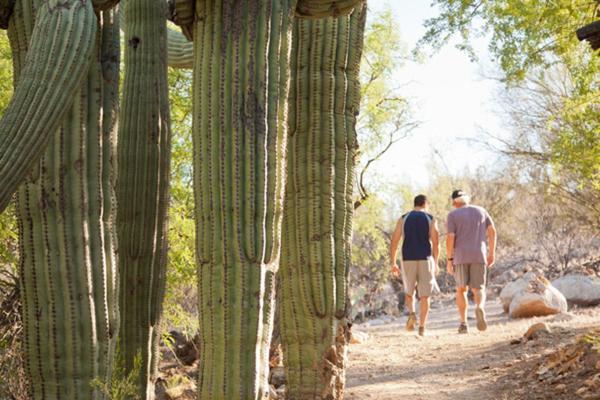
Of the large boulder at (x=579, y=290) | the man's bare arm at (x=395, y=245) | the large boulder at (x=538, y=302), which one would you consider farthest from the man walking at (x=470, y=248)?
the large boulder at (x=579, y=290)

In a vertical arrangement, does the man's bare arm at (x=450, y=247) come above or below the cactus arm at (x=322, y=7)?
below

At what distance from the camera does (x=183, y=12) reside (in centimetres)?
478

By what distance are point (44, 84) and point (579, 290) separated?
13164 millimetres

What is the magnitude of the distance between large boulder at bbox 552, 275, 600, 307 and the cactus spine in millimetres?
11186

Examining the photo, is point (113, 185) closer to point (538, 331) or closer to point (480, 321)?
point (538, 331)

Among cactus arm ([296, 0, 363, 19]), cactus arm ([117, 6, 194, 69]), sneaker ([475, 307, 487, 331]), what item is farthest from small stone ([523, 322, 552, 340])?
cactus arm ([296, 0, 363, 19])

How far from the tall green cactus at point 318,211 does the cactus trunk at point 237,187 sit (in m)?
1.07

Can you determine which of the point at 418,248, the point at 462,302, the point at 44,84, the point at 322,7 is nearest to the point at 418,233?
the point at 418,248

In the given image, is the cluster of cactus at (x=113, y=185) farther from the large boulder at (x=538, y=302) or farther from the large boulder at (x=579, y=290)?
the large boulder at (x=579, y=290)

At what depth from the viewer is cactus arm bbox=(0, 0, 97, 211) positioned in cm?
365

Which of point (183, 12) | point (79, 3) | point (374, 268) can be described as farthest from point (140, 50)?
point (374, 268)

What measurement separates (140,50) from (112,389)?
247 centimetres

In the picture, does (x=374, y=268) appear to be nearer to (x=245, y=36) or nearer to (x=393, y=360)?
(x=393, y=360)

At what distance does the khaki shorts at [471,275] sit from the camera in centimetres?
1094
